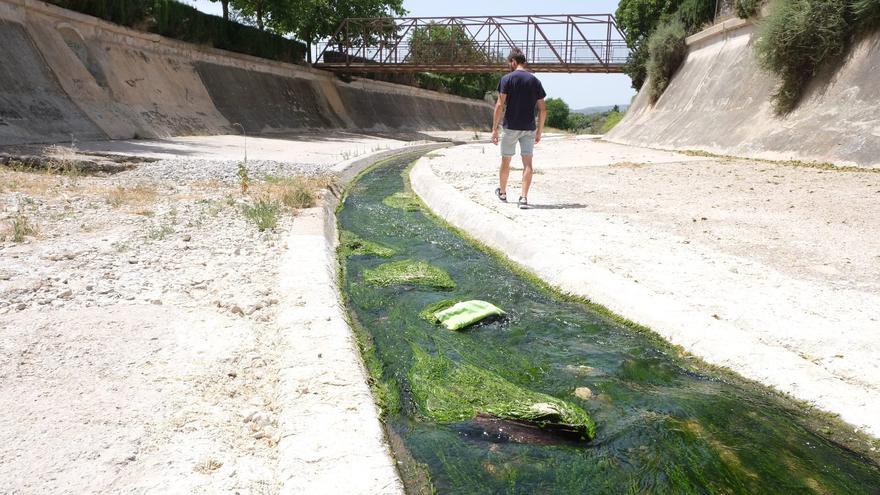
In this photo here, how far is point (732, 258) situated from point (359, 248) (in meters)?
3.70

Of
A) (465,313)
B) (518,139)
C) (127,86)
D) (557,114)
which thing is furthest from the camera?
(557,114)

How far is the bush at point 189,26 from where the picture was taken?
20.9 meters

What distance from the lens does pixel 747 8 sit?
18.8 m

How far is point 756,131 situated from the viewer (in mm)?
14820

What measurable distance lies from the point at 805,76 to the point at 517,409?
14.4 metres

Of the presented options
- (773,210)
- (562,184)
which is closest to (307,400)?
(773,210)

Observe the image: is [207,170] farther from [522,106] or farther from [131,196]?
[522,106]

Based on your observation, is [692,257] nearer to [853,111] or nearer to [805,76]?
[853,111]

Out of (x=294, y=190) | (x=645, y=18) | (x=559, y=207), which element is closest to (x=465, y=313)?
(x=559, y=207)

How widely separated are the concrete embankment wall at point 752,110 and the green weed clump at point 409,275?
931 centimetres

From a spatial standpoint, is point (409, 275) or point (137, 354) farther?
point (409, 275)

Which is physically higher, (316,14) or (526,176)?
(316,14)

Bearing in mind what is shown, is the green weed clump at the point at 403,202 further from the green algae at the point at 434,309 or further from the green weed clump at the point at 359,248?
the green algae at the point at 434,309

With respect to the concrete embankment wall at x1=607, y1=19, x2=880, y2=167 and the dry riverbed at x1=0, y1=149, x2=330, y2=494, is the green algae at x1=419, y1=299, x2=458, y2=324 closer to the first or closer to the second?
the dry riverbed at x1=0, y1=149, x2=330, y2=494
